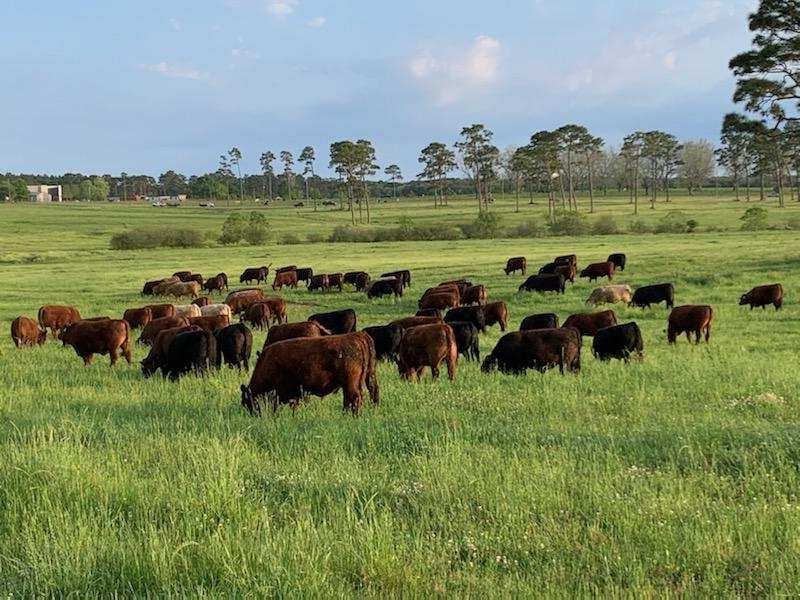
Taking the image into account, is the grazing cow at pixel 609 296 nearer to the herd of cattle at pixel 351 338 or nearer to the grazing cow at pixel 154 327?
the herd of cattle at pixel 351 338

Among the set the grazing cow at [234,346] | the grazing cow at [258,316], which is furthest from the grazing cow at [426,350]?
the grazing cow at [258,316]

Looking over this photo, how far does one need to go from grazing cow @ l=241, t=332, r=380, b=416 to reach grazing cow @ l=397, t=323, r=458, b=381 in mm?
3124

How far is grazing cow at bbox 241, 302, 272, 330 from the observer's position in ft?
70.3

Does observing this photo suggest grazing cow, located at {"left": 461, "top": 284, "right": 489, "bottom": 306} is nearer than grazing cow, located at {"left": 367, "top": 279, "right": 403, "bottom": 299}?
Yes

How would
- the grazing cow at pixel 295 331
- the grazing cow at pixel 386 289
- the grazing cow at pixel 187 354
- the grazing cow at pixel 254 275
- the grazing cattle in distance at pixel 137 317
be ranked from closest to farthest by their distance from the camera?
1. the grazing cow at pixel 187 354
2. the grazing cow at pixel 295 331
3. the grazing cattle in distance at pixel 137 317
4. the grazing cow at pixel 386 289
5. the grazing cow at pixel 254 275

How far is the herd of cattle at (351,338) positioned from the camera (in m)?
8.45

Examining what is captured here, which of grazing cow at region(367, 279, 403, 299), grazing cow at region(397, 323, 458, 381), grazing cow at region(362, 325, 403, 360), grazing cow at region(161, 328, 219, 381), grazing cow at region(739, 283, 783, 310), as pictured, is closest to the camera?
grazing cow at region(397, 323, 458, 381)

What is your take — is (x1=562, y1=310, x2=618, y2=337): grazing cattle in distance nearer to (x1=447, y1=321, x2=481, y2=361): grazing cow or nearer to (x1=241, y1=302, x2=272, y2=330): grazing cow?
(x1=447, y1=321, x2=481, y2=361): grazing cow

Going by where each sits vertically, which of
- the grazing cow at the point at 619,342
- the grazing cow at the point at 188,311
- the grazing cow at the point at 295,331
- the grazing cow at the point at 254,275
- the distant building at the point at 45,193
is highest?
the distant building at the point at 45,193

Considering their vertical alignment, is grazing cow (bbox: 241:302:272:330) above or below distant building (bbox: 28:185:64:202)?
below

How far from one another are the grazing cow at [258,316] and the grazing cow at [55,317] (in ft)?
17.1

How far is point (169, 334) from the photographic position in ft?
42.9

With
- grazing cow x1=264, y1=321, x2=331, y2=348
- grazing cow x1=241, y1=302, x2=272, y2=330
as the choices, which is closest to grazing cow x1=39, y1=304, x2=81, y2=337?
grazing cow x1=241, y1=302, x2=272, y2=330

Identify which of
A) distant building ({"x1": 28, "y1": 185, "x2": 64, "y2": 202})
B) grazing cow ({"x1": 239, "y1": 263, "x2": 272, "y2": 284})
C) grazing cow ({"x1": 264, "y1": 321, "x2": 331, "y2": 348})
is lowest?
grazing cow ({"x1": 264, "y1": 321, "x2": 331, "y2": 348})
